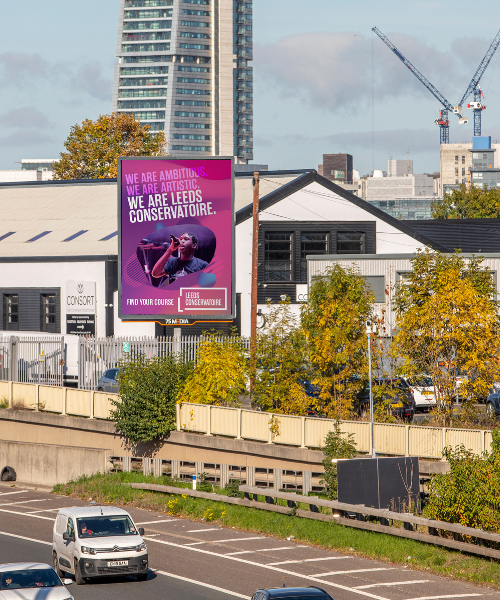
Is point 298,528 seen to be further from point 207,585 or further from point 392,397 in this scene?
point 392,397

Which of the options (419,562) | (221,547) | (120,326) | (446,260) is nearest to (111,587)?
(221,547)

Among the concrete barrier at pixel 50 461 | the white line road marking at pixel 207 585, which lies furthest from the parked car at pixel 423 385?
the white line road marking at pixel 207 585

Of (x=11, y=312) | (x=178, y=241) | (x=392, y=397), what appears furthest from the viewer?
(x=11, y=312)

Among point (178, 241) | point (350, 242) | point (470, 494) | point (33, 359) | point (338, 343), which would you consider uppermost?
point (350, 242)

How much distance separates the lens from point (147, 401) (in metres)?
33.0

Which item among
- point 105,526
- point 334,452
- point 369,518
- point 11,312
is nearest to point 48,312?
point 11,312

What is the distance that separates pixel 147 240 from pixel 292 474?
15.0 meters

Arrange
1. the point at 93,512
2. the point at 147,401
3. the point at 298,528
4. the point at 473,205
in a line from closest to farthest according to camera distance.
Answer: the point at 93,512 < the point at 298,528 < the point at 147,401 < the point at 473,205

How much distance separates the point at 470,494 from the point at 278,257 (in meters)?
33.2

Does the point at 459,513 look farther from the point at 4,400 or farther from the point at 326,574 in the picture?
the point at 4,400

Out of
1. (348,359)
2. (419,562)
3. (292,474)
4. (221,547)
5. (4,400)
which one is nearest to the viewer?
(419,562)

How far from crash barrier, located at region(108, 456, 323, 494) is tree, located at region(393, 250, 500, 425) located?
5520 mm

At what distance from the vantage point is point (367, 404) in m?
31.6

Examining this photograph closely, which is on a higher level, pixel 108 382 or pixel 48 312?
pixel 48 312
